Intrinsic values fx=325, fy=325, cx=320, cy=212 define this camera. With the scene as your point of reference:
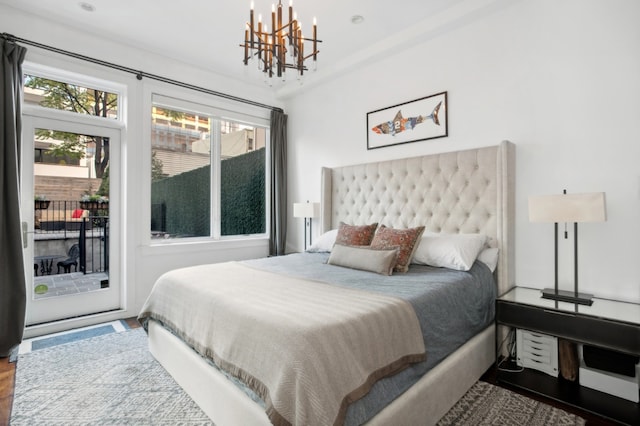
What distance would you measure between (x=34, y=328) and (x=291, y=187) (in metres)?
3.25

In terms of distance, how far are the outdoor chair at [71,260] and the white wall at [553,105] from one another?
360cm

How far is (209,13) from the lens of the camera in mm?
2963

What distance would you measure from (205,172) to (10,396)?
287cm

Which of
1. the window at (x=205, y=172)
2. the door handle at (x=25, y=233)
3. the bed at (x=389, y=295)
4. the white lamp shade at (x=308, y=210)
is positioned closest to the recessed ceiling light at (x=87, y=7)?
the window at (x=205, y=172)

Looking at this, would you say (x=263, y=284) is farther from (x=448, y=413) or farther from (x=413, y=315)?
(x=448, y=413)

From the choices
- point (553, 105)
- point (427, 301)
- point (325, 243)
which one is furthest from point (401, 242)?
point (553, 105)

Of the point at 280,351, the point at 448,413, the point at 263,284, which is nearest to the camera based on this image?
the point at 280,351

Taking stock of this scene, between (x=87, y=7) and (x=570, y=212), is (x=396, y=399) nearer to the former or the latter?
(x=570, y=212)

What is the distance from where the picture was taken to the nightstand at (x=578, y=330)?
1.81m

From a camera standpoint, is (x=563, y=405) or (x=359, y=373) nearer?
(x=359, y=373)

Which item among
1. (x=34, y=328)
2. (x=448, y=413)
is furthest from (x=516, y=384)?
(x=34, y=328)

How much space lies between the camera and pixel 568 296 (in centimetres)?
224

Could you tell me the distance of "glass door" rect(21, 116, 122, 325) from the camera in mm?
3123

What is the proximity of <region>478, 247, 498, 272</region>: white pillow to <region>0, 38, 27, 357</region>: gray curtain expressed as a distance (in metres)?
3.88
